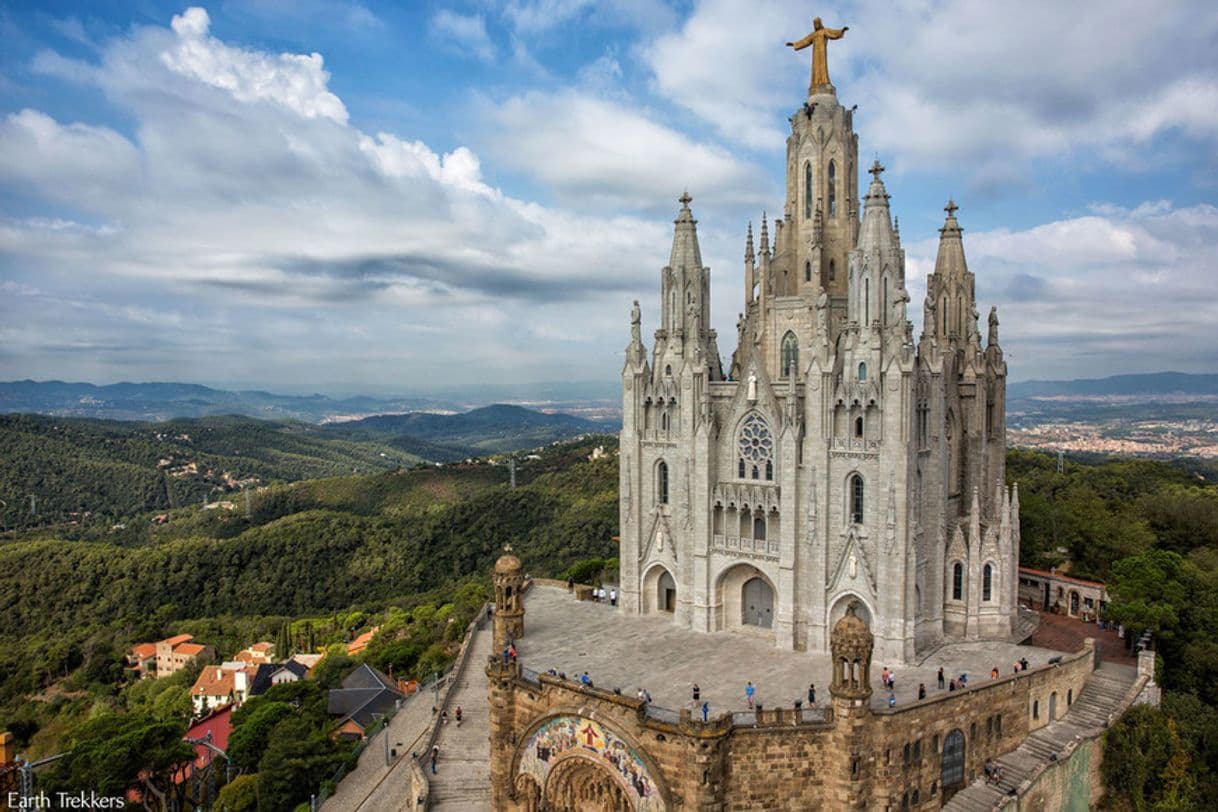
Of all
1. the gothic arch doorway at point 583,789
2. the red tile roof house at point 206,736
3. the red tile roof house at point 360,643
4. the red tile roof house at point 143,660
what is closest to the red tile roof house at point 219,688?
the red tile roof house at point 206,736

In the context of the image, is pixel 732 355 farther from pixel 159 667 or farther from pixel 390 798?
pixel 159 667

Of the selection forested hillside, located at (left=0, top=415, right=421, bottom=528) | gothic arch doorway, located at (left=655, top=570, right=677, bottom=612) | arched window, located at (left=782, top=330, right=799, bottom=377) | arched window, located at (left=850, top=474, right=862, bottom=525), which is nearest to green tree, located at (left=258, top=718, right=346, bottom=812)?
gothic arch doorway, located at (left=655, top=570, right=677, bottom=612)

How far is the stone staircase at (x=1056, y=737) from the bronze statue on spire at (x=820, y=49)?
81.1ft

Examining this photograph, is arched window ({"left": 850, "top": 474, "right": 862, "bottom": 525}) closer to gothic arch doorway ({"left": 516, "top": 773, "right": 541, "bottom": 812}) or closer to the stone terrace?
the stone terrace

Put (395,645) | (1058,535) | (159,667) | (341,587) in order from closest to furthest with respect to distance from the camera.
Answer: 1. (1058,535)
2. (395,645)
3. (159,667)
4. (341,587)

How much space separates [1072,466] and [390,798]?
6376cm

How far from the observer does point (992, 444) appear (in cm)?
3412

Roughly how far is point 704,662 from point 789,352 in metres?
12.2

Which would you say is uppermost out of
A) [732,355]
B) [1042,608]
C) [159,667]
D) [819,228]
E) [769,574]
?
[819,228]

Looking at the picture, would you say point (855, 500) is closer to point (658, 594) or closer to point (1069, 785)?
point (658, 594)

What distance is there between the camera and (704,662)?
92.5 ft

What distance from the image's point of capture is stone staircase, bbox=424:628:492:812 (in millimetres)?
27422

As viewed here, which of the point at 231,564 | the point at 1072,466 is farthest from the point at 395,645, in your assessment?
the point at 1072,466

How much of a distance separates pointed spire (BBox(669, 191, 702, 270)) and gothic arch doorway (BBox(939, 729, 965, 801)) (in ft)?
64.3
